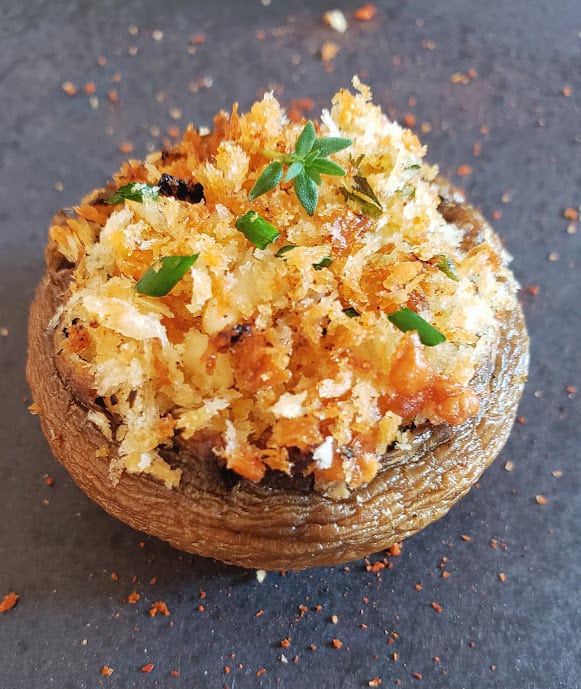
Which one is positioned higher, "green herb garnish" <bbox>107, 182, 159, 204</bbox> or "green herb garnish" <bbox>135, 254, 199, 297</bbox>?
"green herb garnish" <bbox>107, 182, 159, 204</bbox>

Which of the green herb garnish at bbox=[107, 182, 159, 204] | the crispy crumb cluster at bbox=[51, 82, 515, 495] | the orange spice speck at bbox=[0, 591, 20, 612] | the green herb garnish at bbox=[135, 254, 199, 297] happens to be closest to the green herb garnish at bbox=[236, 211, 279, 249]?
the crispy crumb cluster at bbox=[51, 82, 515, 495]

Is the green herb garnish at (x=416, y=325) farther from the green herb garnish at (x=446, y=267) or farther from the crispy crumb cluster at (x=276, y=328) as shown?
the green herb garnish at (x=446, y=267)

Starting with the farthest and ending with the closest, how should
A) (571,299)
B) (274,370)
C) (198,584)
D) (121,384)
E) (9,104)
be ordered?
(9,104)
(571,299)
(198,584)
(121,384)
(274,370)

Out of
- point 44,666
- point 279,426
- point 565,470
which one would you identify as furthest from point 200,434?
point 565,470

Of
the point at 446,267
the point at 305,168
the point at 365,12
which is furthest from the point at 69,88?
the point at 446,267

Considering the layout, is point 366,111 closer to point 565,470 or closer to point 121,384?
point 121,384

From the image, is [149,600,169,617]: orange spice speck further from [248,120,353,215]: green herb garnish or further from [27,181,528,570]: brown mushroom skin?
[248,120,353,215]: green herb garnish

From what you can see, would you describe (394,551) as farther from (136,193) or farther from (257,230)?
(136,193)

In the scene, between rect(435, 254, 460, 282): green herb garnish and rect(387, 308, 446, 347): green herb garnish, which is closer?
rect(387, 308, 446, 347): green herb garnish
